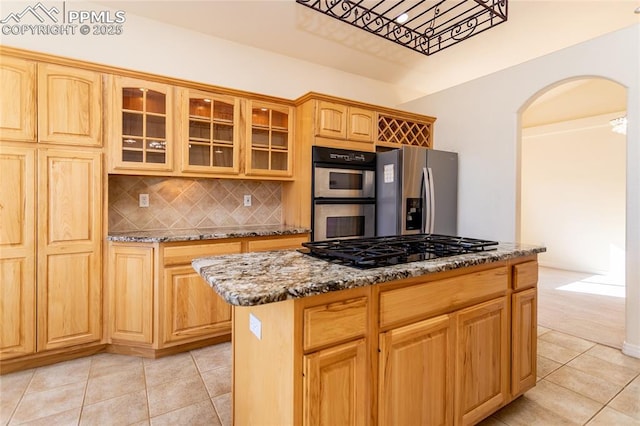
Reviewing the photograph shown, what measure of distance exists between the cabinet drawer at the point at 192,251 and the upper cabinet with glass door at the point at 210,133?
0.71 m

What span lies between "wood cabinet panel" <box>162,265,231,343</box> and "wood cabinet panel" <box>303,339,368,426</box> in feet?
5.67

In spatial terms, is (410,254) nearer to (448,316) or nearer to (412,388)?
(448,316)

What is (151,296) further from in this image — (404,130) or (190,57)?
(404,130)

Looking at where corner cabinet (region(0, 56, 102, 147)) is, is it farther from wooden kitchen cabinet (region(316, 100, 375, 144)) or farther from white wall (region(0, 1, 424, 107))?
wooden kitchen cabinet (region(316, 100, 375, 144))

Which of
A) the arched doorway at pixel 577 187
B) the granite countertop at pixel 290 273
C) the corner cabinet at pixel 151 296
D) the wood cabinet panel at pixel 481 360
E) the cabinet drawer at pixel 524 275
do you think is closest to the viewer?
the granite countertop at pixel 290 273

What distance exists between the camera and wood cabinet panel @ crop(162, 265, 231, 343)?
2.42 metres

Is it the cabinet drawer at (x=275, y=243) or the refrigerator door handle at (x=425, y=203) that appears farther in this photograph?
the refrigerator door handle at (x=425, y=203)

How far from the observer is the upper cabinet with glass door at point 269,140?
3037 mm

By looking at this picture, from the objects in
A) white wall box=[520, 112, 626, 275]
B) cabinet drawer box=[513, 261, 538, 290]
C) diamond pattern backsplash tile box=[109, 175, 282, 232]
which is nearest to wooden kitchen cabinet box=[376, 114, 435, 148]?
diamond pattern backsplash tile box=[109, 175, 282, 232]

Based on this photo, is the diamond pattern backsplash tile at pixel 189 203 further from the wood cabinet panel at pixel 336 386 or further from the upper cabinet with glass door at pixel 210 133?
the wood cabinet panel at pixel 336 386

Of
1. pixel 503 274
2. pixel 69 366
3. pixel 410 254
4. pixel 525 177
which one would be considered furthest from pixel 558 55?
pixel 69 366

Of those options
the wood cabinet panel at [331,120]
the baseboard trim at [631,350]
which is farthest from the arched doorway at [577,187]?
the wood cabinet panel at [331,120]

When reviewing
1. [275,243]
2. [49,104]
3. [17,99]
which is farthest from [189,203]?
[17,99]

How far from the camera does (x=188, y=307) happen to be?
250 centimetres
